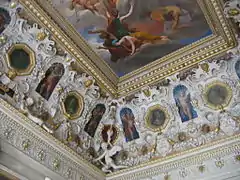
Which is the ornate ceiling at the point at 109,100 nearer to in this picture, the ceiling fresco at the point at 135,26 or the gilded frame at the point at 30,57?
the gilded frame at the point at 30,57

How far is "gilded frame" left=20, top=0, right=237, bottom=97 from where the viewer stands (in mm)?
9484

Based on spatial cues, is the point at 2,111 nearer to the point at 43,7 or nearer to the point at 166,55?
the point at 43,7

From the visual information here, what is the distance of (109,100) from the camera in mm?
12273

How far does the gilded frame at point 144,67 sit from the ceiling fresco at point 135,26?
19 centimetres

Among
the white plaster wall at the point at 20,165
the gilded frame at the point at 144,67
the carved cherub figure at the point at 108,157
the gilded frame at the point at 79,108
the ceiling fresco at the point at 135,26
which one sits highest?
the ceiling fresco at the point at 135,26

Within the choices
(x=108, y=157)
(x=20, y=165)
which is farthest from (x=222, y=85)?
(x=20, y=165)

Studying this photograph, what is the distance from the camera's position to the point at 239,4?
27.3 ft

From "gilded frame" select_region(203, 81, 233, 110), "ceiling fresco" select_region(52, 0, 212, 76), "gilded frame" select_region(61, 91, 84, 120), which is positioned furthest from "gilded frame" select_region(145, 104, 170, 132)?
"gilded frame" select_region(61, 91, 84, 120)

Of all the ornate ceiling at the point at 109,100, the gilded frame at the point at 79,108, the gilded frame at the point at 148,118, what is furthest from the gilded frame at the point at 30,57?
the gilded frame at the point at 148,118

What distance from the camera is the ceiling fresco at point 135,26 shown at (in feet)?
32.4

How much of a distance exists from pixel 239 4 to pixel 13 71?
253 inches

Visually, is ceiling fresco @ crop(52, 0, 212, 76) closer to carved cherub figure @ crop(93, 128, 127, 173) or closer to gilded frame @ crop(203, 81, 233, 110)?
gilded frame @ crop(203, 81, 233, 110)

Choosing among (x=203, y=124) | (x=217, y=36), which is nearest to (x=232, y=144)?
(x=203, y=124)

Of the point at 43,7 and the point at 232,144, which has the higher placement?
the point at 43,7
